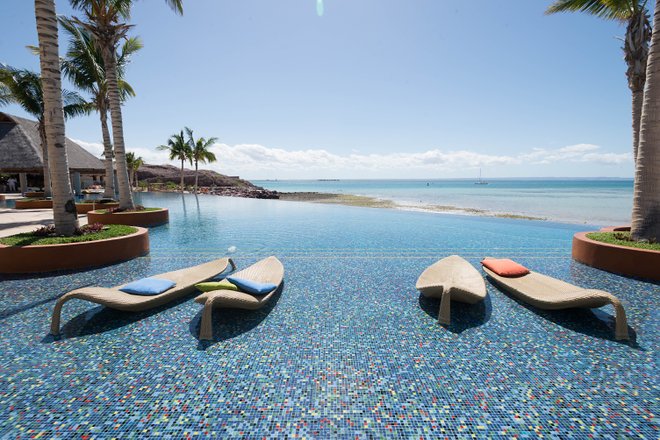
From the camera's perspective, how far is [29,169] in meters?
25.1

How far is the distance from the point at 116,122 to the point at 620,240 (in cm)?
1746

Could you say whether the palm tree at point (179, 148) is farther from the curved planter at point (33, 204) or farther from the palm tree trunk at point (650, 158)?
the palm tree trunk at point (650, 158)

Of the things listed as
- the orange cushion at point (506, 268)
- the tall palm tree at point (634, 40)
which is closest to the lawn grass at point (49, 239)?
the orange cushion at point (506, 268)

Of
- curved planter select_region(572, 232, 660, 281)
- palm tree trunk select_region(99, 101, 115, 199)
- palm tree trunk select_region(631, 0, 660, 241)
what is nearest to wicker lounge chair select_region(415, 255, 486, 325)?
curved planter select_region(572, 232, 660, 281)

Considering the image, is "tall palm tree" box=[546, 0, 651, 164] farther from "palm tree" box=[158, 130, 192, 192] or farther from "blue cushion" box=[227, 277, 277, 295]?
"palm tree" box=[158, 130, 192, 192]

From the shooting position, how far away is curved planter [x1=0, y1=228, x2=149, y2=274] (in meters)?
6.76

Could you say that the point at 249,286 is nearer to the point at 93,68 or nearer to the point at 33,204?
the point at 93,68

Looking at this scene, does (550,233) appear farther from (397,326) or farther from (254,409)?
(254,409)

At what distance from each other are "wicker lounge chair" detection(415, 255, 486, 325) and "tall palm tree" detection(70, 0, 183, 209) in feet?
41.2

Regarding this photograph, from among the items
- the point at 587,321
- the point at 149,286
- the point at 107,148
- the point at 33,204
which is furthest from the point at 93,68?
the point at 587,321

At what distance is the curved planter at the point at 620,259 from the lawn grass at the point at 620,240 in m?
0.34

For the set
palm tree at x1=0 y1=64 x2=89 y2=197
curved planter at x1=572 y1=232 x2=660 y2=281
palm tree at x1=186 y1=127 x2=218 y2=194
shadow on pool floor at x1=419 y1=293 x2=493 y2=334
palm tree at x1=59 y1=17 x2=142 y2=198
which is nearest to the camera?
shadow on pool floor at x1=419 y1=293 x2=493 y2=334

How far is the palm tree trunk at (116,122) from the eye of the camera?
12.2 meters

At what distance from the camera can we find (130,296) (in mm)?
4793
